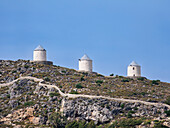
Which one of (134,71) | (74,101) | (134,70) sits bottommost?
(74,101)

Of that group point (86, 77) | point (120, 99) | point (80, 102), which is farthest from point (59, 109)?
point (86, 77)

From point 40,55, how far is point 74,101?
85.5ft

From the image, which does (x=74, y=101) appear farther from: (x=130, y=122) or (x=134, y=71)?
(x=134, y=71)

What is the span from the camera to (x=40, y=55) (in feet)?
433

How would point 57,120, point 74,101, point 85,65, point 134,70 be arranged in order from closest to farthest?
1. point 57,120
2. point 74,101
3. point 85,65
4. point 134,70

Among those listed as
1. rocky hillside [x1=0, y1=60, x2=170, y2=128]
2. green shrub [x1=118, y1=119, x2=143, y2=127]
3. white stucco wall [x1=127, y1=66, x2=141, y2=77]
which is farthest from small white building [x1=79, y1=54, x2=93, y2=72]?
green shrub [x1=118, y1=119, x2=143, y2=127]

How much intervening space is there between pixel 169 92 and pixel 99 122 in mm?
22662

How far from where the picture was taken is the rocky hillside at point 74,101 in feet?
341

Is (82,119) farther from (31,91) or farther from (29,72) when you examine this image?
(29,72)

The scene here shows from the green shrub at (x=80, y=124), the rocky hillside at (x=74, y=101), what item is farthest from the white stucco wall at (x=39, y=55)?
the green shrub at (x=80, y=124)

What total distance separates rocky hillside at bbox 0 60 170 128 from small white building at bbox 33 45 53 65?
2.57m

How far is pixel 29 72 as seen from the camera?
126 meters

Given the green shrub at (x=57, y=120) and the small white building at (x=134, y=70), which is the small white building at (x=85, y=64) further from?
the green shrub at (x=57, y=120)

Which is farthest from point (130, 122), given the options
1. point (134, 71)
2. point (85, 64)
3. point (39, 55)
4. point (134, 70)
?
→ point (39, 55)
